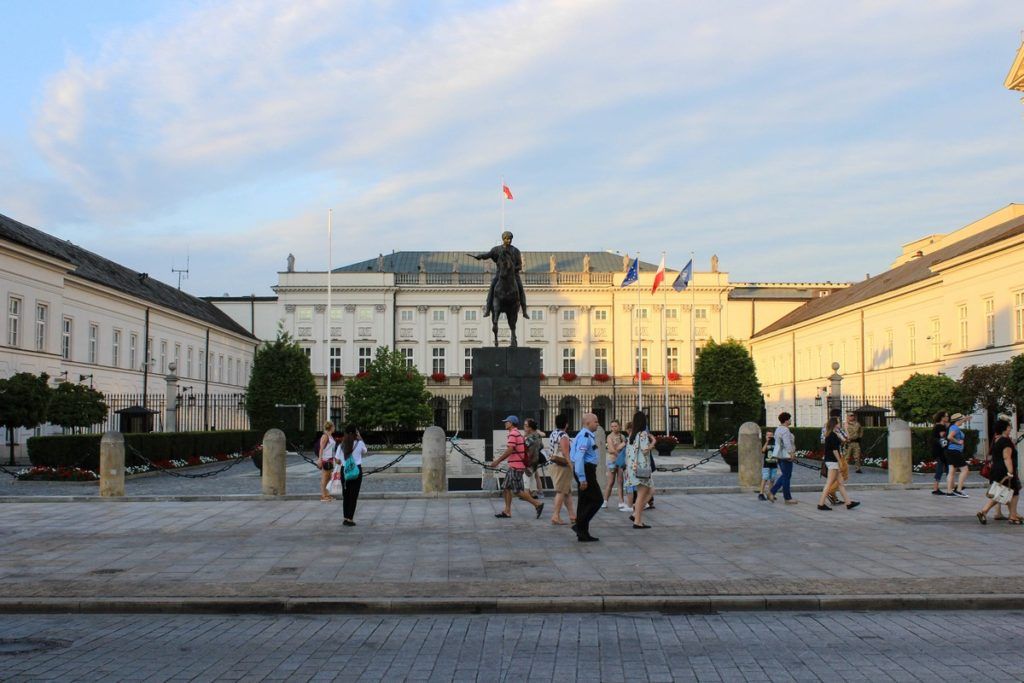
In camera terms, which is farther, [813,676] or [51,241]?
[51,241]

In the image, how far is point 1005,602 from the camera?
9812 millimetres

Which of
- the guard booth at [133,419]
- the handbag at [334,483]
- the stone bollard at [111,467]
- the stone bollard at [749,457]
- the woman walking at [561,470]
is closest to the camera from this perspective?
the woman walking at [561,470]

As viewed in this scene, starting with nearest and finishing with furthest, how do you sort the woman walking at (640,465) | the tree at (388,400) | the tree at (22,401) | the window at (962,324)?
the woman walking at (640,465), the tree at (22,401), the window at (962,324), the tree at (388,400)

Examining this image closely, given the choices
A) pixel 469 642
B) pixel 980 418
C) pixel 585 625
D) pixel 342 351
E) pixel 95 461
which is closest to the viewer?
pixel 469 642

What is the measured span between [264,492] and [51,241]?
3968cm

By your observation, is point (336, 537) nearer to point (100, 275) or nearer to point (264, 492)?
point (264, 492)

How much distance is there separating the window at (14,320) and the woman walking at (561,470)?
34.8 m

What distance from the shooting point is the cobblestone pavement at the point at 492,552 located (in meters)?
10.5

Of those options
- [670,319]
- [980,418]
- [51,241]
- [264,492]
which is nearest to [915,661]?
[264,492]

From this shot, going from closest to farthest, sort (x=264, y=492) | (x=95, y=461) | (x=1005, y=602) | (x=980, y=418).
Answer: (x=1005, y=602), (x=264, y=492), (x=95, y=461), (x=980, y=418)

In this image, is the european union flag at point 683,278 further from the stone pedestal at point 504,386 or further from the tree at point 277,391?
the stone pedestal at point 504,386

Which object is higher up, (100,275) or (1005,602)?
(100,275)

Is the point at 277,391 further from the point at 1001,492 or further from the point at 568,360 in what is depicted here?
the point at 1001,492

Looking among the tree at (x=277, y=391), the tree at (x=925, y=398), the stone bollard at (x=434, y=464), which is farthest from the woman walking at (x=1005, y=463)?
the tree at (x=277, y=391)
